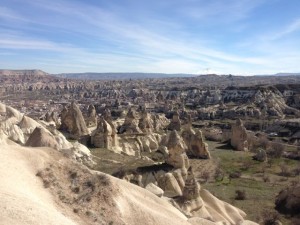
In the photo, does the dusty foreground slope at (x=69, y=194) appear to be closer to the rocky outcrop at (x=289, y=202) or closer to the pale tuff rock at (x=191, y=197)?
the pale tuff rock at (x=191, y=197)

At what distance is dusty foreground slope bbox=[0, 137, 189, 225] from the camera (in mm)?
15750

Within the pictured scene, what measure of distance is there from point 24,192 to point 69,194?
2273mm

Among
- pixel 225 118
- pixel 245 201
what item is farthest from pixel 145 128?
pixel 225 118

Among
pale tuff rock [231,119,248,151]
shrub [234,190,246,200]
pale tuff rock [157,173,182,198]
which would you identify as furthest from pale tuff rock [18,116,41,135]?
pale tuff rock [231,119,248,151]

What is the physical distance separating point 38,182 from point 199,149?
37.2 metres

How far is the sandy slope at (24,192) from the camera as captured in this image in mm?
13477

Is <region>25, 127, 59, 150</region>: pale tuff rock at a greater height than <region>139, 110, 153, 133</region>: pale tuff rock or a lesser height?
greater

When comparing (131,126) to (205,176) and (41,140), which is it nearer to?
(205,176)

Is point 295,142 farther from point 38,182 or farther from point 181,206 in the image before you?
point 38,182

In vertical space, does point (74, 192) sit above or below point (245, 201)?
above

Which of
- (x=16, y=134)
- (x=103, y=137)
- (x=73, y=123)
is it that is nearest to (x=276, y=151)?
(x=103, y=137)

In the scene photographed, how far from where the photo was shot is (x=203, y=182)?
1661 inches

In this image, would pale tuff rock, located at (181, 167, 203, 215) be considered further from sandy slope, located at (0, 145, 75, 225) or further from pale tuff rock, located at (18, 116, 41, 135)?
pale tuff rock, located at (18, 116, 41, 135)

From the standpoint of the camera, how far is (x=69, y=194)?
17828mm
